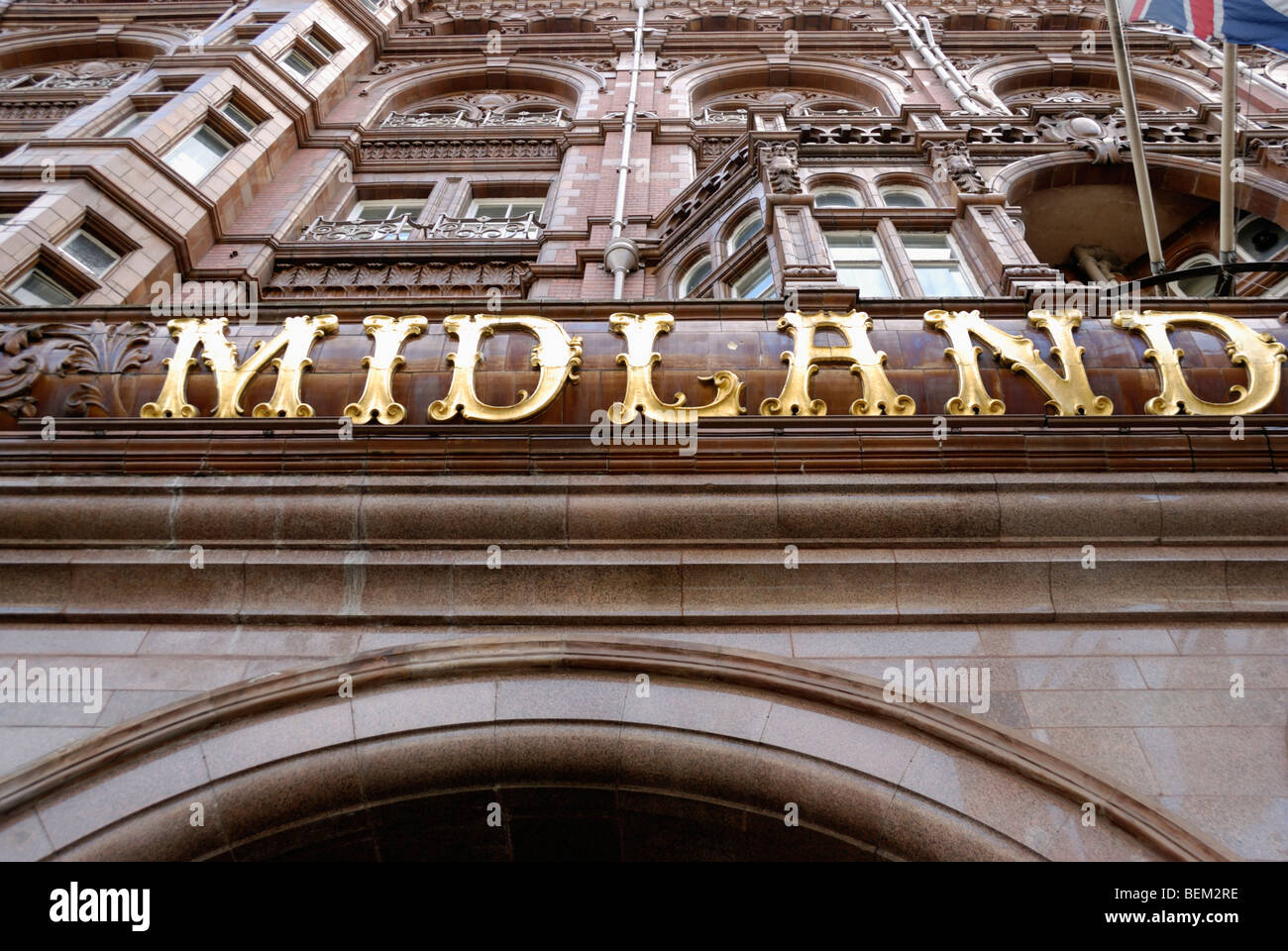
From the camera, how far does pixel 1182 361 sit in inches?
304

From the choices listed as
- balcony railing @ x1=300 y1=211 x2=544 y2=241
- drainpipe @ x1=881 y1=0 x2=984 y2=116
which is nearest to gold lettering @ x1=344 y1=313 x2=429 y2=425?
→ balcony railing @ x1=300 y1=211 x2=544 y2=241

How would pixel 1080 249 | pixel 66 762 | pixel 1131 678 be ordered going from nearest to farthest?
pixel 66 762
pixel 1131 678
pixel 1080 249

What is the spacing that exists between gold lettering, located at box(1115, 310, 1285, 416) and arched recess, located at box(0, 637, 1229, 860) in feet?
12.3

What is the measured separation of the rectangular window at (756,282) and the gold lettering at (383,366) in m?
4.72

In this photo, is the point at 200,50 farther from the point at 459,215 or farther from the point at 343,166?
the point at 459,215

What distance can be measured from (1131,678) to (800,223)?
7170 mm

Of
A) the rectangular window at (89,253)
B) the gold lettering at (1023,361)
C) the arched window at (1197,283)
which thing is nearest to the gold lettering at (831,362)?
the gold lettering at (1023,361)

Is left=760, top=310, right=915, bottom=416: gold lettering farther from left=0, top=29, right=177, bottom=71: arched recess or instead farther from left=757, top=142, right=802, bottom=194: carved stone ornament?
left=0, top=29, right=177, bottom=71: arched recess

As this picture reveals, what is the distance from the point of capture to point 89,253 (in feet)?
45.6

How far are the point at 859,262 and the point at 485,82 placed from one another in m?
18.4

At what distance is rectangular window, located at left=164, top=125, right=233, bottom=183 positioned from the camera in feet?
54.1

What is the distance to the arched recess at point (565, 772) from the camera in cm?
508
